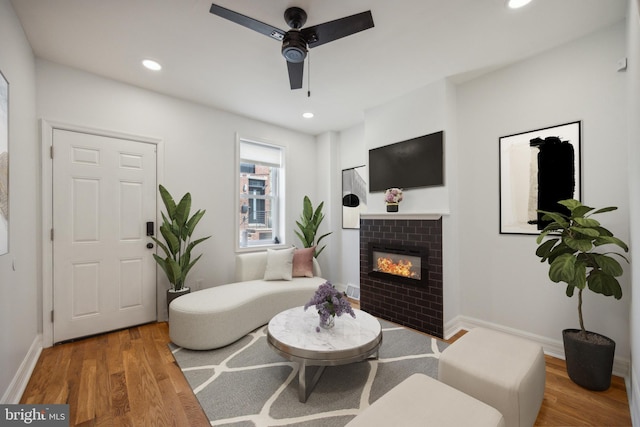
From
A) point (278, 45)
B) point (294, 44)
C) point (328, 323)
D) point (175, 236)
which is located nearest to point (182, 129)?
point (175, 236)

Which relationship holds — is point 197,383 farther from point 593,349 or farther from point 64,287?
point 593,349

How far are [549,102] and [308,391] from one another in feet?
10.8

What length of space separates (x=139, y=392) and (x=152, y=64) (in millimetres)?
2950

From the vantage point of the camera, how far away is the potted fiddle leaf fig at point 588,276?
6.11 ft

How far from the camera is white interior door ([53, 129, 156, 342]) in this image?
271 centimetres

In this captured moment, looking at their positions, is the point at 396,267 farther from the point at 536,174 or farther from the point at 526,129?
the point at 526,129

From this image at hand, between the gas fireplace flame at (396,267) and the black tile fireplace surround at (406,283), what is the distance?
3.4 inches

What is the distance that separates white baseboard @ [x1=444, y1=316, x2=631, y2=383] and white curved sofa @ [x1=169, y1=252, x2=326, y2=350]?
167cm

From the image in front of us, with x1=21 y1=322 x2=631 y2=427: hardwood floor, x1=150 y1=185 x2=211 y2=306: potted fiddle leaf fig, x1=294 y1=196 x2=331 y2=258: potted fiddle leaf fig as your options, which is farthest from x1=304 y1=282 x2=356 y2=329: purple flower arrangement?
x1=294 y1=196 x2=331 y2=258: potted fiddle leaf fig

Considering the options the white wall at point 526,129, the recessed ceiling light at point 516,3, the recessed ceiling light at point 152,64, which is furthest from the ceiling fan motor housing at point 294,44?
the white wall at point 526,129

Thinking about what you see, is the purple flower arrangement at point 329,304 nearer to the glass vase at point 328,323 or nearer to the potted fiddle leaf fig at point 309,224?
the glass vase at point 328,323

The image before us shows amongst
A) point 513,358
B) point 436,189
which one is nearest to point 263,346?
point 513,358

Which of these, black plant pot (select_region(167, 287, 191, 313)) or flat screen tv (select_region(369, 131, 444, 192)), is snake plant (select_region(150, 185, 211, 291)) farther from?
flat screen tv (select_region(369, 131, 444, 192))

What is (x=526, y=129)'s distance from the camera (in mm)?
2619
